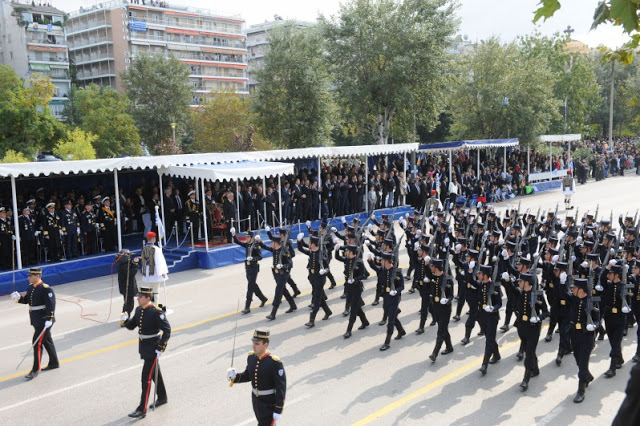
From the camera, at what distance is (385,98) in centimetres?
3322

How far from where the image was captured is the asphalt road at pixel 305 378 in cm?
A: 820

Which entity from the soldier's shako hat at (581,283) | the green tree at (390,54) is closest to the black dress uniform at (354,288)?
the soldier's shako hat at (581,283)

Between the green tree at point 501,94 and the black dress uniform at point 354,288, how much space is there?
81.6 ft

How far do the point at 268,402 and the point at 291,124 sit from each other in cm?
3339

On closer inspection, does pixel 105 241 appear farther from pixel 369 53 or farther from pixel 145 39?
pixel 145 39

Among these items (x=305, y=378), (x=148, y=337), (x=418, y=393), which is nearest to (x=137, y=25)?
(x=305, y=378)

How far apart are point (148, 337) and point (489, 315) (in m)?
5.16

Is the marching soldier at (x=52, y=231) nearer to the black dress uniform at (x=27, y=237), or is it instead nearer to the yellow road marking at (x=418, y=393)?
the black dress uniform at (x=27, y=237)

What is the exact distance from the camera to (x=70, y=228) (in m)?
17.4

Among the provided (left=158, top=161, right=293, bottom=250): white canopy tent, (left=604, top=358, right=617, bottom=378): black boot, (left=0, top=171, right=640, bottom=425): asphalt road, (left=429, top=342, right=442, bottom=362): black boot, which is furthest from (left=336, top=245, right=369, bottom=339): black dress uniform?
(left=158, top=161, right=293, bottom=250): white canopy tent

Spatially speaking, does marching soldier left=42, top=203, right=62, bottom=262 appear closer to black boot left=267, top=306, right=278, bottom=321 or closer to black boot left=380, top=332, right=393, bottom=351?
black boot left=267, top=306, right=278, bottom=321

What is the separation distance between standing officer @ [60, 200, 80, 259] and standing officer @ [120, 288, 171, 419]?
10.0 metres

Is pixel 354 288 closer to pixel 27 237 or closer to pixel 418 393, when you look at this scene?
pixel 418 393

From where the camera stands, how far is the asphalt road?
8195 millimetres
